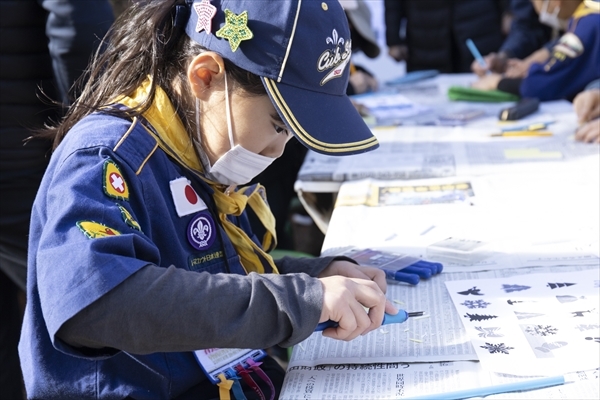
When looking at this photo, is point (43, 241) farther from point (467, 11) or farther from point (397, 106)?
point (467, 11)

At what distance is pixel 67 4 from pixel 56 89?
10.6 inches

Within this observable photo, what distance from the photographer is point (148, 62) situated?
1066mm

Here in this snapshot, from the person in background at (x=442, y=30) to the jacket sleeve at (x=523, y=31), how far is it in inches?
4.9

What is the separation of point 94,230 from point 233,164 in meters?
0.33

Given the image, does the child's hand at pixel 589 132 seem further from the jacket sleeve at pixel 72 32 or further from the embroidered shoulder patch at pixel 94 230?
the embroidered shoulder patch at pixel 94 230

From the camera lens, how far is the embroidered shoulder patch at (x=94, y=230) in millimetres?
767

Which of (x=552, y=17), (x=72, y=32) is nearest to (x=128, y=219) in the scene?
(x=72, y=32)

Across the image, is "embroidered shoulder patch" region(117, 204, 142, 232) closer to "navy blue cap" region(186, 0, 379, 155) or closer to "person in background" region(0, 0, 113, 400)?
"navy blue cap" region(186, 0, 379, 155)

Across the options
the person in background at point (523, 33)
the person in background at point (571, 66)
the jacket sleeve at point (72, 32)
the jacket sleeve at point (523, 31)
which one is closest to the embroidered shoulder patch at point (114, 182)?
the jacket sleeve at point (72, 32)

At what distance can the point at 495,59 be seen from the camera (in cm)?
316

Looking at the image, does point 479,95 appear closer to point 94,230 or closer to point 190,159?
point 190,159

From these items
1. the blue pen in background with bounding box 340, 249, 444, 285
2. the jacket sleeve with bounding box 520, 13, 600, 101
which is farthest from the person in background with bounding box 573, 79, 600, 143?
the blue pen in background with bounding box 340, 249, 444, 285

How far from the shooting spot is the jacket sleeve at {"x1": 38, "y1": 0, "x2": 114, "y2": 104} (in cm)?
178

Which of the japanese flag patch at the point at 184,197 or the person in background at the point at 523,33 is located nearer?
the japanese flag patch at the point at 184,197
